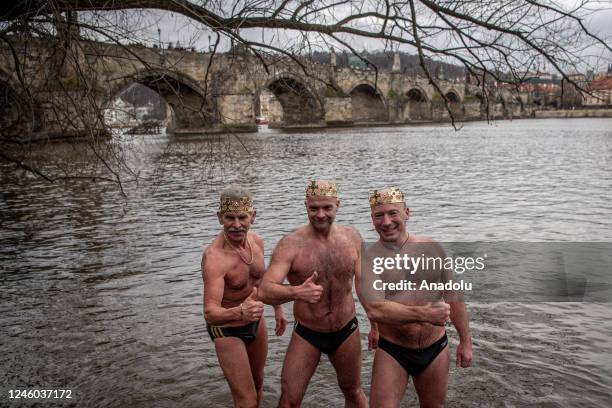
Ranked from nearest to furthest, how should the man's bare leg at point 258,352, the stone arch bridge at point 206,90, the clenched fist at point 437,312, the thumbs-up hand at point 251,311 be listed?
the clenched fist at point 437,312 → the thumbs-up hand at point 251,311 → the man's bare leg at point 258,352 → the stone arch bridge at point 206,90

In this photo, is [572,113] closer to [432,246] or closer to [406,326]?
[432,246]

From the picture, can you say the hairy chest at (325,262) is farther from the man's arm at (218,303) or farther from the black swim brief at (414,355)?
the black swim brief at (414,355)

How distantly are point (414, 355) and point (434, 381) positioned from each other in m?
0.21

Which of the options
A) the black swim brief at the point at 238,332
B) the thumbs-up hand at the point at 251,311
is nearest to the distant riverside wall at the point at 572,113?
the black swim brief at the point at 238,332

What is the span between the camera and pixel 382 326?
3.90 m

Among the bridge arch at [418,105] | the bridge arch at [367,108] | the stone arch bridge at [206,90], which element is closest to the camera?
the stone arch bridge at [206,90]

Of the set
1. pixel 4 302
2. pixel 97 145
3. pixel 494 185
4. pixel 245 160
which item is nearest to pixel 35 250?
pixel 4 302

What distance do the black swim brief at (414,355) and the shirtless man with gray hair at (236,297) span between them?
0.84 metres

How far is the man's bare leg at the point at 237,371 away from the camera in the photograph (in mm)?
4047

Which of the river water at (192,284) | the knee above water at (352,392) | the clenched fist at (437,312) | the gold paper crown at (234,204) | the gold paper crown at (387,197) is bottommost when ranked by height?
the river water at (192,284)

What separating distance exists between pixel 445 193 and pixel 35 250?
31.4 feet

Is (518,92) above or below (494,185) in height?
above

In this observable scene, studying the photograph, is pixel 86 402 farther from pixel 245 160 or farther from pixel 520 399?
pixel 245 160

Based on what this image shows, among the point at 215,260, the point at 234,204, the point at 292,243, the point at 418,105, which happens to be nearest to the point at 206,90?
the point at 234,204
